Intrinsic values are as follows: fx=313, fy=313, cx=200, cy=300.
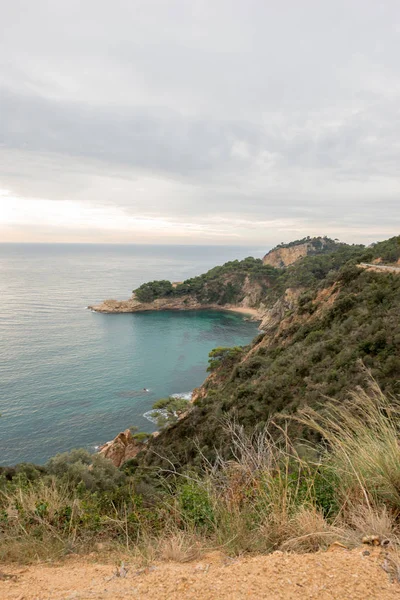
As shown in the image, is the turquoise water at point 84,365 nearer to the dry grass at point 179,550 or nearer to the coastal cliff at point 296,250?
the dry grass at point 179,550

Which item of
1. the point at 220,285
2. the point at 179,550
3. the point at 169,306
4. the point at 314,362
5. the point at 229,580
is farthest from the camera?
the point at 220,285

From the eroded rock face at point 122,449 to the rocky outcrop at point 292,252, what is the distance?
89.8 meters

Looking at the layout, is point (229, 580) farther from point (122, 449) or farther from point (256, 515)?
point (122, 449)

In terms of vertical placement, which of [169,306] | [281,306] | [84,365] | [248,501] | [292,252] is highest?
[292,252]

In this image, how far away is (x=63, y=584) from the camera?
2217 mm

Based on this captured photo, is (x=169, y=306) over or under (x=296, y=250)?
under

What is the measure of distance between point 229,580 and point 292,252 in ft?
370

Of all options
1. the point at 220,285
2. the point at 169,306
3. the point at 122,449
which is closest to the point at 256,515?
the point at 122,449

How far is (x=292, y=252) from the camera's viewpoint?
108 meters

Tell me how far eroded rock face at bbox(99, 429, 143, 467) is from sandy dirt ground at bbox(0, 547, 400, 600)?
20772mm

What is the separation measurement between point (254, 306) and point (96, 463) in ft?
221

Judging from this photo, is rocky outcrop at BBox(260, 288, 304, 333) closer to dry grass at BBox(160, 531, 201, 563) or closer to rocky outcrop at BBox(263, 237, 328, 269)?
rocky outcrop at BBox(263, 237, 328, 269)

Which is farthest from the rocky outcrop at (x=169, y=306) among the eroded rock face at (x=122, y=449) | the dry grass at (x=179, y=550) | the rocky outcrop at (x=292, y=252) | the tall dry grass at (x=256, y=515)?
the dry grass at (x=179, y=550)

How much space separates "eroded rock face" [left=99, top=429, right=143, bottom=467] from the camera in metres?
21.2
